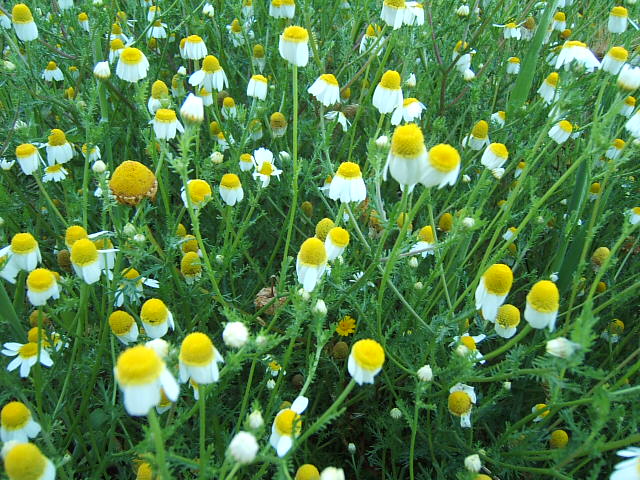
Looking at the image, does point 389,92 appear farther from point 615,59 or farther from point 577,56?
point 615,59

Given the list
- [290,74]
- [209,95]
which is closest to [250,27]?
[290,74]

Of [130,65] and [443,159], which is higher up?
[130,65]

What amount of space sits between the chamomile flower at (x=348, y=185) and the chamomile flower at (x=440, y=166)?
42 cm

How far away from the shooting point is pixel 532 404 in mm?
1979

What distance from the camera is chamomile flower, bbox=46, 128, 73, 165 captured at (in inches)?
77.2

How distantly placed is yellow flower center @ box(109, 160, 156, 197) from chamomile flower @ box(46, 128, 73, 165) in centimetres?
57

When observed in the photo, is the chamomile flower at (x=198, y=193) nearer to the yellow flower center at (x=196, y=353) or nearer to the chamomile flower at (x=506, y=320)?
the yellow flower center at (x=196, y=353)

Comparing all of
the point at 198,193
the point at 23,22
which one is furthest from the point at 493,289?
the point at 23,22

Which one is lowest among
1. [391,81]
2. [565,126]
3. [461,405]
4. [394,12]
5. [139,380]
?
[139,380]

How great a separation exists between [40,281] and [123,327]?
24cm

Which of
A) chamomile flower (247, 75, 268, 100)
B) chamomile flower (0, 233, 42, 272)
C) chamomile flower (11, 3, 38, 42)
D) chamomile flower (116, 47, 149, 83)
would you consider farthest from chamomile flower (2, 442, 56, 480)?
chamomile flower (11, 3, 38, 42)

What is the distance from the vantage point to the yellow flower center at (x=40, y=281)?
4.39 feet

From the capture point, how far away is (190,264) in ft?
5.61

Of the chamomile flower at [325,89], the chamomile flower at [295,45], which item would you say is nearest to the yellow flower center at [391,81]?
the chamomile flower at [325,89]
